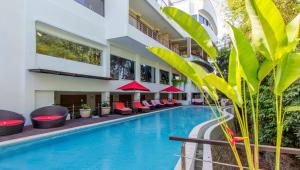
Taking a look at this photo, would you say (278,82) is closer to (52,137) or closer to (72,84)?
(52,137)

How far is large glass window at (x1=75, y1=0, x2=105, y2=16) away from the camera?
46.8 feet

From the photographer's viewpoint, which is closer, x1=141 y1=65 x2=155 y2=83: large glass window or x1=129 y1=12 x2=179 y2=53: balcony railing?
x1=129 y1=12 x2=179 y2=53: balcony railing

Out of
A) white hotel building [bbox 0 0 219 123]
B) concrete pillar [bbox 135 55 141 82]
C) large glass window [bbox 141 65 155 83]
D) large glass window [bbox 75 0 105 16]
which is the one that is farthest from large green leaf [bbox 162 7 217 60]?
large glass window [bbox 141 65 155 83]

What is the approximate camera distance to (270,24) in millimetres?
1579

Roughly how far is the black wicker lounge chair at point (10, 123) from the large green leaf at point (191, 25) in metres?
8.38

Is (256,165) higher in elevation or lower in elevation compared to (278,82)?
lower

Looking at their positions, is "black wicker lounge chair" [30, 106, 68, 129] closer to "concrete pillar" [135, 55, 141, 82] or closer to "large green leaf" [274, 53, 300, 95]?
"large green leaf" [274, 53, 300, 95]

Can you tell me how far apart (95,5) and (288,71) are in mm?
16029

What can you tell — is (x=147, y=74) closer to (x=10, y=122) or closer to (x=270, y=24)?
(x=10, y=122)

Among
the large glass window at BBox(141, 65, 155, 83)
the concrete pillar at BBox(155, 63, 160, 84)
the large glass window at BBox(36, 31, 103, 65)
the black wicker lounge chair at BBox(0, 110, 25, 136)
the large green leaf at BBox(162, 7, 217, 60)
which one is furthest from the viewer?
the concrete pillar at BBox(155, 63, 160, 84)

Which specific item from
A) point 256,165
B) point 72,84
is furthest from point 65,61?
point 256,165

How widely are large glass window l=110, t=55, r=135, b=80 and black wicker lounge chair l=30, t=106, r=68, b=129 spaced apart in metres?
7.39

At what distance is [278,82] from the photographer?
1.71 m

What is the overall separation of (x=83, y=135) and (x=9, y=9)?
7.43 meters
